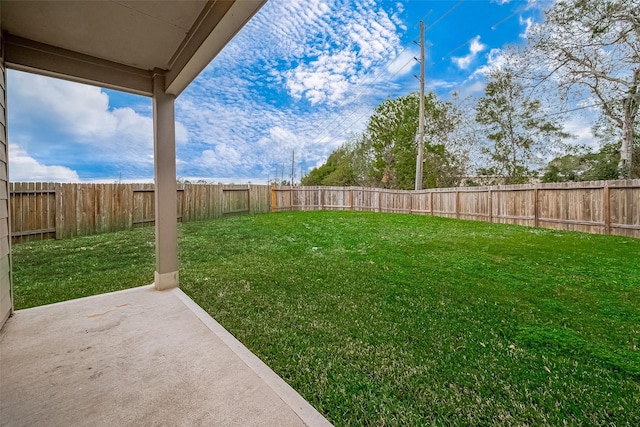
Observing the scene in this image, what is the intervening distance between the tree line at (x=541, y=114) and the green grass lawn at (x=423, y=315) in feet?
18.2

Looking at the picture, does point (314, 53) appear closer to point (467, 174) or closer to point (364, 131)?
point (364, 131)

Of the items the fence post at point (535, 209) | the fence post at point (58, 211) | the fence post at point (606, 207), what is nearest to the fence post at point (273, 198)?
the fence post at point (58, 211)

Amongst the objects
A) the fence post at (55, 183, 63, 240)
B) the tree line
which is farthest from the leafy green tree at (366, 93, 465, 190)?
the fence post at (55, 183, 63, 240)

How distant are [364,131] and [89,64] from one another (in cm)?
1631

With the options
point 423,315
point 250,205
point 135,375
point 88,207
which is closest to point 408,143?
point 250,205

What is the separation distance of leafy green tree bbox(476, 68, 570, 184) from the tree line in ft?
0.11

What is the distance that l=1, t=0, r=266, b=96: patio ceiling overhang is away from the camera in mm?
1602

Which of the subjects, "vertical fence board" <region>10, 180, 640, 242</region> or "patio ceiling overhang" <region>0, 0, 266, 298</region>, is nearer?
"patio ceiling overhang" <region>0, 0, 266, 298</region>

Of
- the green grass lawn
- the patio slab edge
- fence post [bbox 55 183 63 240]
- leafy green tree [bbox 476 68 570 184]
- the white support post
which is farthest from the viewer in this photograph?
leafy green tree [bbox 476 68 570 184]

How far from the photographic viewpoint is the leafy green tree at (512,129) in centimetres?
1001

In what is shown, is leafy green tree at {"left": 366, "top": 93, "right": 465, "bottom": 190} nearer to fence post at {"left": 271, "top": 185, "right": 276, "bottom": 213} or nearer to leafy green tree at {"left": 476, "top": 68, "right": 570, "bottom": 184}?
leafy green tree at {"left": 476, "top": 68, "right": 570, "bottom": 184}

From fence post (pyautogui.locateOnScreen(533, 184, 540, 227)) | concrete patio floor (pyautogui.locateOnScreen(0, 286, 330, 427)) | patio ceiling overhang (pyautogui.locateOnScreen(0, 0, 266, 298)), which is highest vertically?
patio ceiling overhang (pyautogui.locateOnScreen(0, 0, 266, 298))

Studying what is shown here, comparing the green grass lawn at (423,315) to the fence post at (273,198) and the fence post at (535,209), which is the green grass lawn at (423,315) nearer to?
the fence post at (535,209)

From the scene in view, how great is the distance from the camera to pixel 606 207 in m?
5.29
